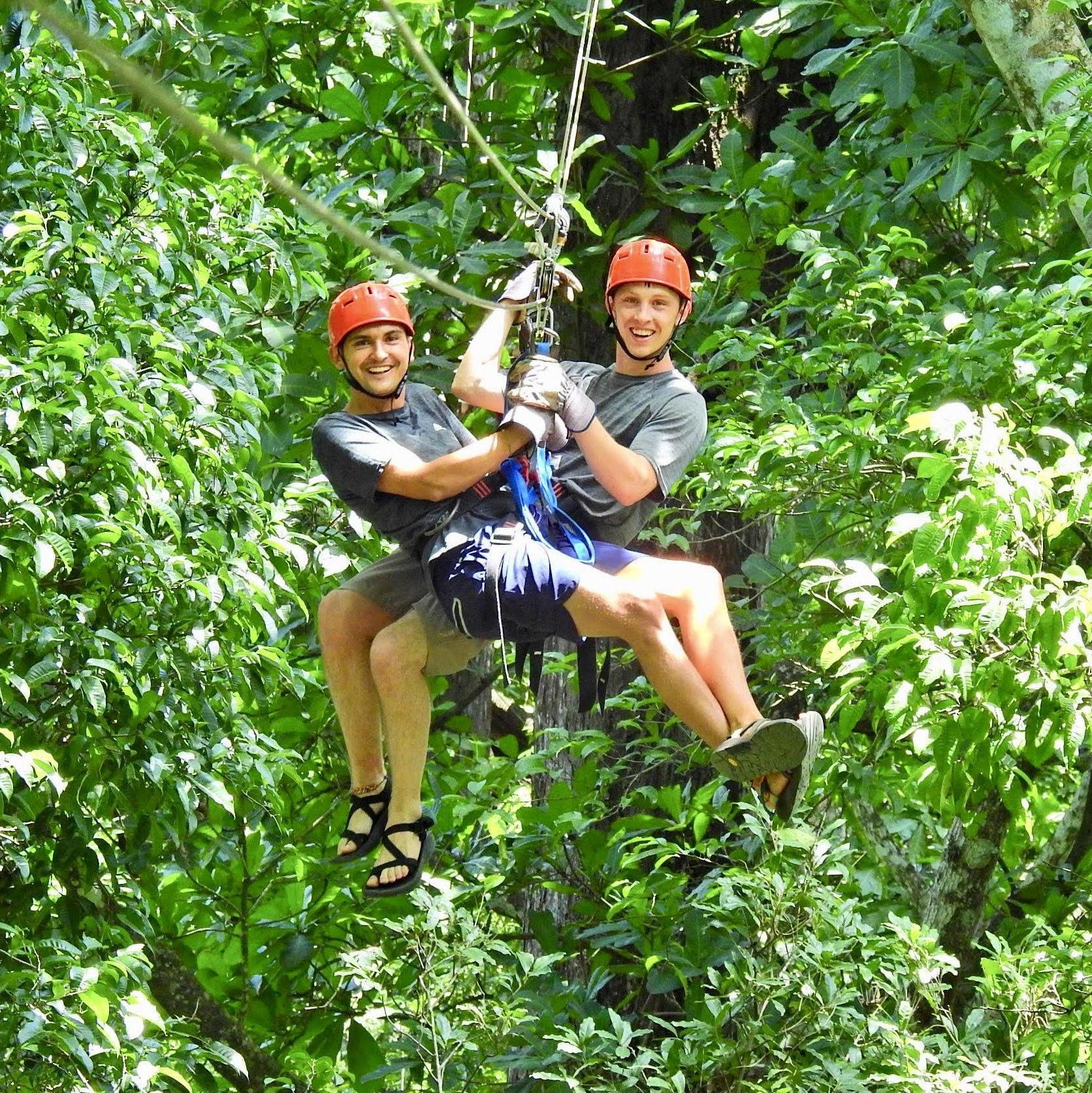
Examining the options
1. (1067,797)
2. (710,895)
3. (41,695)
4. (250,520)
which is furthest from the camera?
(1067,797)

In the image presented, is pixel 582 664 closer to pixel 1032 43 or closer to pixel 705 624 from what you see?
pixel 705 624

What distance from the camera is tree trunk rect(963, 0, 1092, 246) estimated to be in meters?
4.89

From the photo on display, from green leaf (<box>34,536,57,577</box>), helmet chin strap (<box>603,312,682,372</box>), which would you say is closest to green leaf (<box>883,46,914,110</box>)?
helmet chin strap (<box>603,312,682,372</box>)

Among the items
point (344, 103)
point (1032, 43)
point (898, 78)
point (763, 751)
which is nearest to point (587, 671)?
point (763, 751)

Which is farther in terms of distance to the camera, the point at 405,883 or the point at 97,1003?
the point at 97,1003

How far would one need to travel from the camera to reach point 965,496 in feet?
12.5

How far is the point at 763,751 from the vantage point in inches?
141

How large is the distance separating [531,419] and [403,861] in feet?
3.57

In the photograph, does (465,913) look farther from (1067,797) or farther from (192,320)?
(1067,797)

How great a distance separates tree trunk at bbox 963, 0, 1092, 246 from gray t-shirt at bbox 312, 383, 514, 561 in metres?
2.08

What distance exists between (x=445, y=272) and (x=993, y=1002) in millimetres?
2847

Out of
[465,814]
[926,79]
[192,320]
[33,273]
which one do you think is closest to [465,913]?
[465,814]

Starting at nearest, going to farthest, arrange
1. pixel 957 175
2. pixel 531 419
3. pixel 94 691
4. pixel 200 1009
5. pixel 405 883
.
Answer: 1. pixel 531 419
2. pixel 405 883
3. pixel 94 691
4. pixel 957 175
5. pixel 200 1009

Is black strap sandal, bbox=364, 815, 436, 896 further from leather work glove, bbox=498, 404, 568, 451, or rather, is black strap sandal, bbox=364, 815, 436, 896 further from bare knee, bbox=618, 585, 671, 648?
leather work glove, bbox=498, 404, 568, 451
